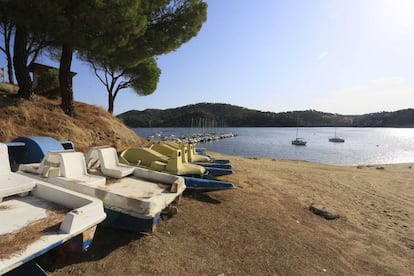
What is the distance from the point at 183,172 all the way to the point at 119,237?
8.47 feet

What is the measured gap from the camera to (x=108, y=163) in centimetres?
462

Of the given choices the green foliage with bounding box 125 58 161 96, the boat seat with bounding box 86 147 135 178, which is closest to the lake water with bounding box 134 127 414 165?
the green foliage with bounding box 125 58 161 96

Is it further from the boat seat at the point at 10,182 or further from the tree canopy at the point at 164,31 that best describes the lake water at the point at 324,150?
the boat seat at the point at 10,182

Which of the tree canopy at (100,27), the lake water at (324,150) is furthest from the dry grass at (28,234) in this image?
the lake water at (324,150)

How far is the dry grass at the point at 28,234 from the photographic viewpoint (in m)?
1.79

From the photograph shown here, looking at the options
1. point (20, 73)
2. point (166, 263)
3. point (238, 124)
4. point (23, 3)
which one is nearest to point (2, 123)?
point (20, 73)

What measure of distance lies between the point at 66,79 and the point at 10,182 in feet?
26.5

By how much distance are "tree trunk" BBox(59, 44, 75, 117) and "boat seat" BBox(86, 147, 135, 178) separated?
6407mm

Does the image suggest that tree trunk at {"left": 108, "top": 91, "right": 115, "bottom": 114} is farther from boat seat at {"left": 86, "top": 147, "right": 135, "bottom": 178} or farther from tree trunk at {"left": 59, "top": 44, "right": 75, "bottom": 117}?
boat seat at {"left": 86, "top": 147, "right": 135, "bottom": 178}

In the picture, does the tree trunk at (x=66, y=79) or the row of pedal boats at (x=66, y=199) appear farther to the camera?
the tree trunk at (x=66, y=79)

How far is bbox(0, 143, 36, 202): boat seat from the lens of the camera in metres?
2.64

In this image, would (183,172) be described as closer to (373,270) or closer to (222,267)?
(222,267)

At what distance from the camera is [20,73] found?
28.6 feet

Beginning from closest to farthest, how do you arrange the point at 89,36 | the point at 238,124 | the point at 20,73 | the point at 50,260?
the point at 50,260
the point at 89,36
the point at 20,73
the point at 238,124
